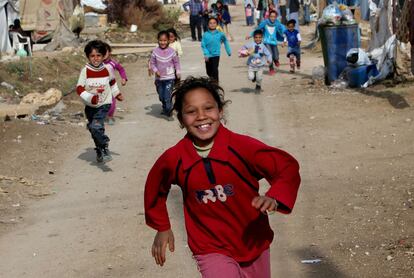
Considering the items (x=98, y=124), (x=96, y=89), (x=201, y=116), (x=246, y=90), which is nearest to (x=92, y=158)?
(x=98, y=124)

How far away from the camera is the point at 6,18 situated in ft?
76.7

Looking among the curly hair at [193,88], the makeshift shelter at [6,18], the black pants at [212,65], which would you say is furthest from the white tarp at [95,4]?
the curly hair at [193,88]

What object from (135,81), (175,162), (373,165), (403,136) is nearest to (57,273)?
(175,162)

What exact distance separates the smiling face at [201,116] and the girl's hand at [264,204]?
52 cm

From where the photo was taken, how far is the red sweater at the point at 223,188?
3783 millimetres

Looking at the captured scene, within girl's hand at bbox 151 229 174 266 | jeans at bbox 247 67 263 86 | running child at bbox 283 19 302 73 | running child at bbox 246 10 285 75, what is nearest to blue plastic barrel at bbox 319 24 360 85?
jeans at bbox 247 67 263 86

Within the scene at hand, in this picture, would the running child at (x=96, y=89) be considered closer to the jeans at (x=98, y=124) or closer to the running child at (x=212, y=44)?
the jeans at (x=98, y=124)

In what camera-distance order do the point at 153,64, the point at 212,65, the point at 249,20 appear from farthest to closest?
the point at 249,20 → the point at 212,65 → the point at 153,64

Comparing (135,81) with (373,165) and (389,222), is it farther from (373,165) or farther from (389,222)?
(389,222)

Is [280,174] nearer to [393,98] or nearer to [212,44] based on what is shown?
[393,98]

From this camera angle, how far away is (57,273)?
6195 mm

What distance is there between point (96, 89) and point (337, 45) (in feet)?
22.0

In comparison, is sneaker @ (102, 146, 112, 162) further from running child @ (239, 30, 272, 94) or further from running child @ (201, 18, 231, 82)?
running child @ (201, 18, 231, 82)

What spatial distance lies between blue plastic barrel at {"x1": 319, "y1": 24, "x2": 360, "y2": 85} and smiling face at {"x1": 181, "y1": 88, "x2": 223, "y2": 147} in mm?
11629
